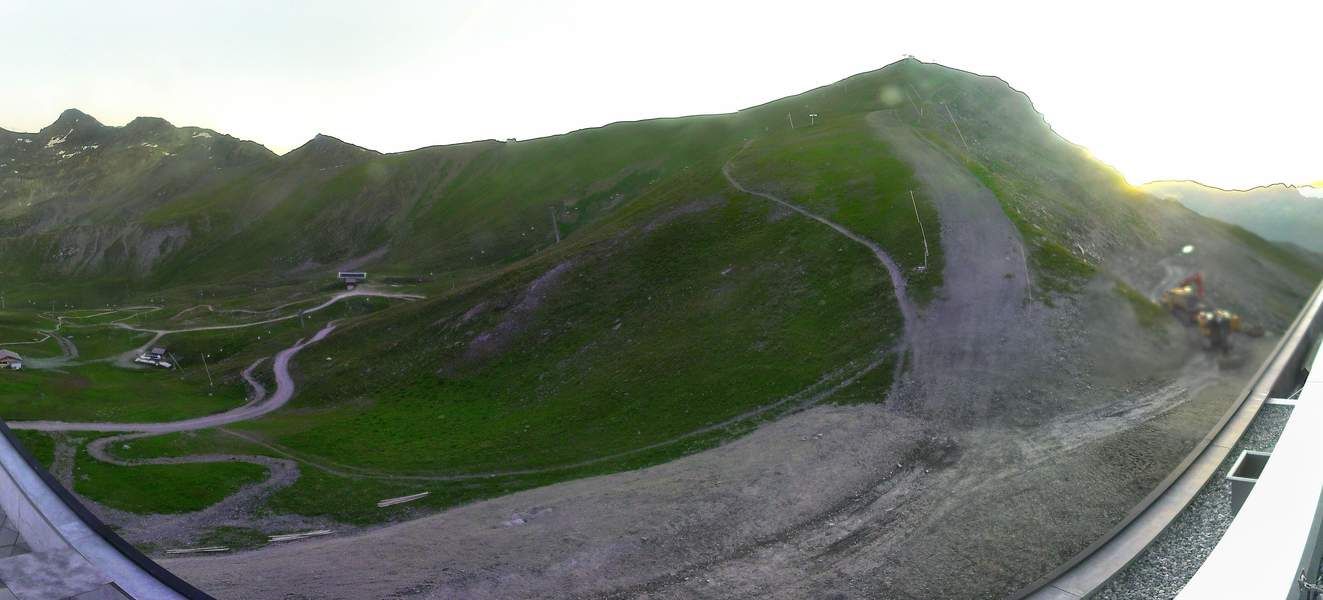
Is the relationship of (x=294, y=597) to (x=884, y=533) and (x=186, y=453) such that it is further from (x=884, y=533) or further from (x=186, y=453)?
(x=186, y=453)

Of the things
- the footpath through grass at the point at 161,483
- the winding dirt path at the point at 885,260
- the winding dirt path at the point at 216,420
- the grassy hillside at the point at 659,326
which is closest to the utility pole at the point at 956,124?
the grassy hillside at the point at 659,326

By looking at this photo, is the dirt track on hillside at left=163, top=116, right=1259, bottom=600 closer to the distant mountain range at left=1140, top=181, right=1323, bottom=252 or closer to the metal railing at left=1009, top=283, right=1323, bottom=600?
the metal railing at left=1009, top=283, right=1323, bottom=600

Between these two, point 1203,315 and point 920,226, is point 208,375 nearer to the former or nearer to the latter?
point 920,226

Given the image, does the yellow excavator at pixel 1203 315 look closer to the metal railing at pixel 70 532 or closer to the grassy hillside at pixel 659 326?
the grassy hillside at pixel 659 326

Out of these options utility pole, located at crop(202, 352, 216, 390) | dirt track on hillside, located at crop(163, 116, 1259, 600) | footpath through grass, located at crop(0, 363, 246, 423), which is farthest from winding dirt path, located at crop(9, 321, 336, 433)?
dirt track on hillside, located at crop(163, 116, 1259, 600)

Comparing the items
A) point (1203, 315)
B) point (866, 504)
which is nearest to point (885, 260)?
point (866, 504)
